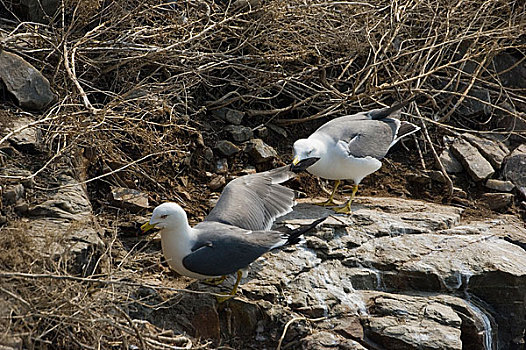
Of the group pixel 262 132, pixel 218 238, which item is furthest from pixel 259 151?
Result: pixel 218 238

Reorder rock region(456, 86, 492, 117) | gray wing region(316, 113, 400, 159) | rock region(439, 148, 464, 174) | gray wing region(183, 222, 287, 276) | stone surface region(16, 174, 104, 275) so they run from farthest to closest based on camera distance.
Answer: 1. rock region(456, 86, 492, 117)
2. rock region(439, 148, 464, 174)
3. gray wing region(316, 113, 400, 159)
4. gray wing region(183, 222, 287, 276)
5. stone surface region(16, 174, 104, 275)

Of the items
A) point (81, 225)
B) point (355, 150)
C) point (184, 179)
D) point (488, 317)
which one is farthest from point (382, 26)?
point (81, 225)

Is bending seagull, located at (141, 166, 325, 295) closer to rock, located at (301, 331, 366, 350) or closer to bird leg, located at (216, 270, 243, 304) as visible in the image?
bird leg, located at (216, 270, 243, 304)

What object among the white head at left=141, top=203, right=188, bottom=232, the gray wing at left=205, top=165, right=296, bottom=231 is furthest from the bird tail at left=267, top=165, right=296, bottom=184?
the white head at left=141, top=203, right=188, bottom=232

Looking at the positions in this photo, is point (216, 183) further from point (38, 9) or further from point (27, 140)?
point (38, 9)

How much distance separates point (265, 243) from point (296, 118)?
270 centimetres

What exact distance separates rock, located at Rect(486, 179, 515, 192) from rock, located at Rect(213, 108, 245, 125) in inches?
89.5

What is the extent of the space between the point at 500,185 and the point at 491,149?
45 cm

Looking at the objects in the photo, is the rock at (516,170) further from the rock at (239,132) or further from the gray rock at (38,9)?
the gray rock at (38,9)

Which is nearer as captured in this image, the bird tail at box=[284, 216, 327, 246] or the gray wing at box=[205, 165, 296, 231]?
the bird tail at box=[284, 216, 327, 246]

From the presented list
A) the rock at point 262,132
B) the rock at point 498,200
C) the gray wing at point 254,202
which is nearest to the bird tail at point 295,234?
the gray wing at point 254,202

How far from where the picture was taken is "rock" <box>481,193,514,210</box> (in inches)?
266

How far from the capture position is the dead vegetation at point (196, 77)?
5598mm

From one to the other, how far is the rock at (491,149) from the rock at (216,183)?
2304 mm
